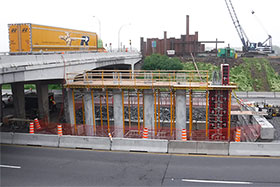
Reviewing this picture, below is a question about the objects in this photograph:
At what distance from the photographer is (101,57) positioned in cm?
3198

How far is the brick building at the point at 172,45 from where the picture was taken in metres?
67.4

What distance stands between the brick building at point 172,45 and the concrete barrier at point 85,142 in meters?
52.1

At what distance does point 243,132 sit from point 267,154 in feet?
21.1

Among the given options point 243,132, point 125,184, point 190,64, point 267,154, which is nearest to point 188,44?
point 190,64

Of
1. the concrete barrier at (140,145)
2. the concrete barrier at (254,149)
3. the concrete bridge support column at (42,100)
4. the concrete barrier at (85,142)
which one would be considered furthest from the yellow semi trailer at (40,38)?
the concrete barrier at (254,149)

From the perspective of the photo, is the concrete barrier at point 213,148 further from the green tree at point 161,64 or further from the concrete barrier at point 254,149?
the green tree at point 161,64

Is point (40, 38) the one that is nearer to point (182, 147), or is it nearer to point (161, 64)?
point (182, 147)

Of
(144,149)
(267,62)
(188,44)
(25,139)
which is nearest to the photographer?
(144,149)

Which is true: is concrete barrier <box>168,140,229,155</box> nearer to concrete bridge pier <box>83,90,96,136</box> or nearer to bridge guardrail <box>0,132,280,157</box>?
bridge guardrail <box>0,132,280,157</box>

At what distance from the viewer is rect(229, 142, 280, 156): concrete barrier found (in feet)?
49.3

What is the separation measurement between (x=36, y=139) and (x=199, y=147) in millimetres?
10076

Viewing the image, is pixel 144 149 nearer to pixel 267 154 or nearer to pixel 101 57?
pixel 267 154

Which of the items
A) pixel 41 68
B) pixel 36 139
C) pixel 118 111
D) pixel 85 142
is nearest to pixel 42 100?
pixel 41 68

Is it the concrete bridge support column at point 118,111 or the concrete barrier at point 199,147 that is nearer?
the concrete barrier at point 199,147
